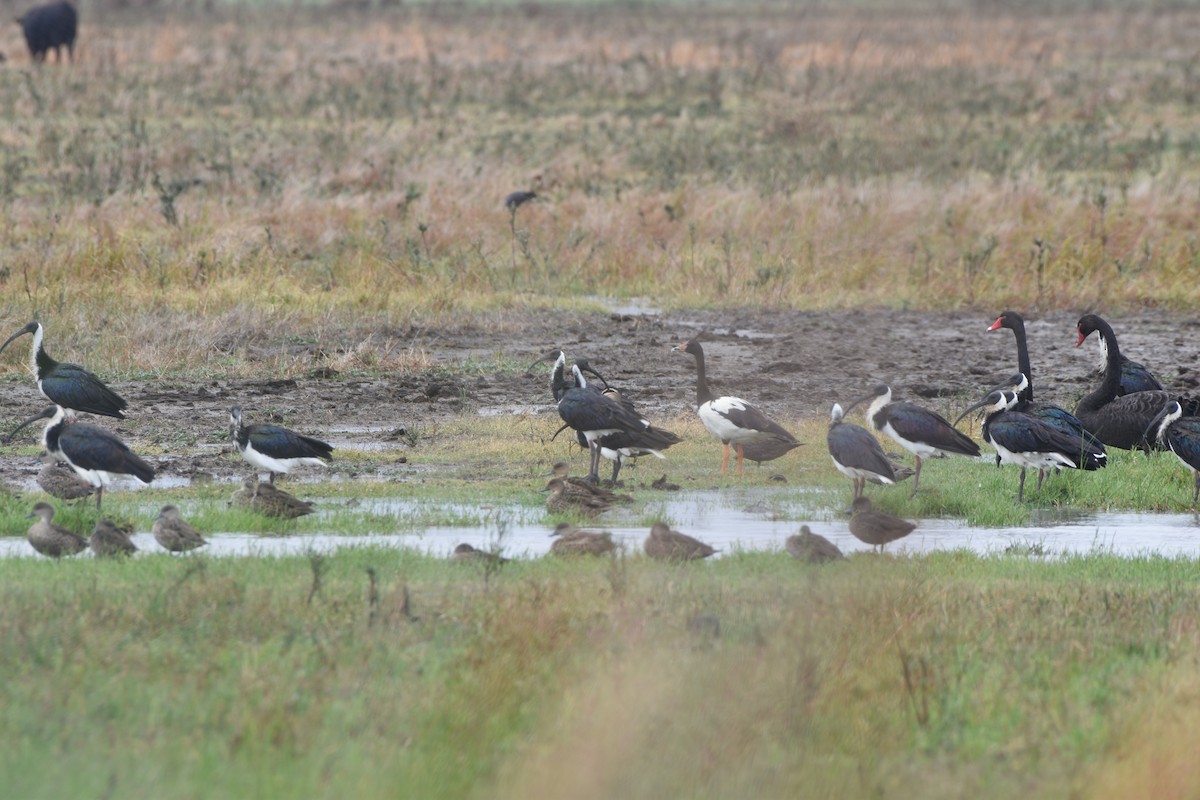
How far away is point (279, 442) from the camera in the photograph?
1185cm

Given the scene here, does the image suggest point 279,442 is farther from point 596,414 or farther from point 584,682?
point 584,682

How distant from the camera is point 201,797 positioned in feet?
19.9

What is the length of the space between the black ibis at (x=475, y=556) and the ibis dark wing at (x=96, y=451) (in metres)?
2.60

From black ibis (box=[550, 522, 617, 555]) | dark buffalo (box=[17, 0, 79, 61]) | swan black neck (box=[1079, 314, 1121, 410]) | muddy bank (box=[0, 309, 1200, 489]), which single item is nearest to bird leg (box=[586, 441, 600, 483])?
muddy bank (box=[0, 309, 1200, 489])

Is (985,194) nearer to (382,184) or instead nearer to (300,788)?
(382,184)

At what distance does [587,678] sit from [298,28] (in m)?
55.6

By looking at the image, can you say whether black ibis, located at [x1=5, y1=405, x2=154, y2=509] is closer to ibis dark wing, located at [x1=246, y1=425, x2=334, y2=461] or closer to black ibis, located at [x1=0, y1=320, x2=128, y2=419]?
ibis dark wing, located at [x1=246, y1=425, x2=334, y2=461]

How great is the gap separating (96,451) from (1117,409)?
8.11m

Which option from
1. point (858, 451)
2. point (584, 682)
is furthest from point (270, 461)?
point (584, 682)

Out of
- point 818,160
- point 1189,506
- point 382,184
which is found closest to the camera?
point 1189,506

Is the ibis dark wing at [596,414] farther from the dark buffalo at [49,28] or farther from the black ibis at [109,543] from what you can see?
the dark buffalo at [49,28]

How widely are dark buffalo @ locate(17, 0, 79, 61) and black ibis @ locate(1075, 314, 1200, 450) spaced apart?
33.0 m

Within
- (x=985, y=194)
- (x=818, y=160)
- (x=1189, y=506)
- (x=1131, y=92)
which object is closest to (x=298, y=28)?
(x=1131, y=92)

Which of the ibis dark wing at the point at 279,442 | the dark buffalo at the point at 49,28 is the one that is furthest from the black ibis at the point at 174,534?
the dark buffalo at the point at 49,28
